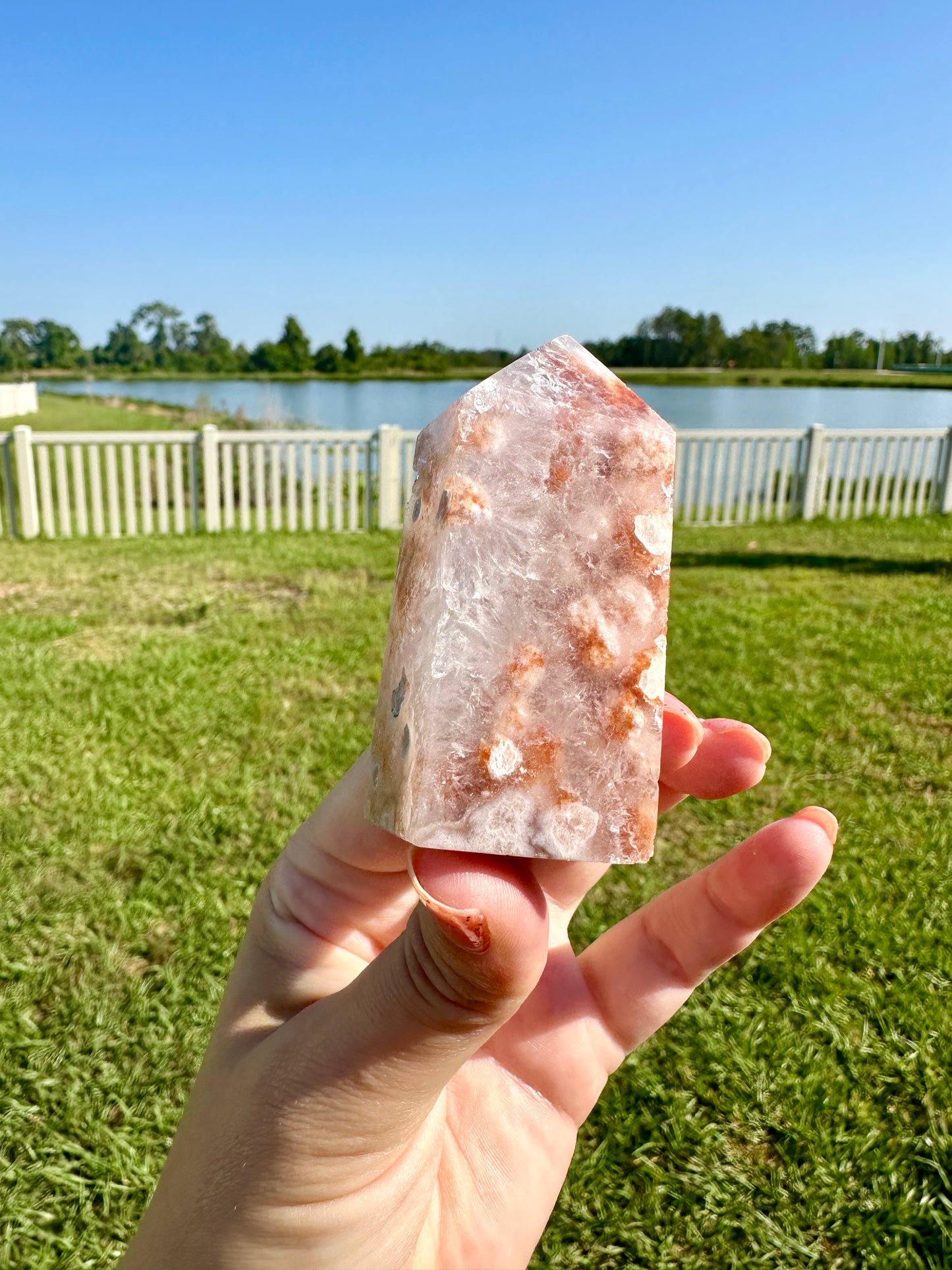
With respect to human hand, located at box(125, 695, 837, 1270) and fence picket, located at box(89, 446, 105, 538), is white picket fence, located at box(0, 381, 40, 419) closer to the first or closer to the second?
fence picket, located at box(89, 446, 105, 538)

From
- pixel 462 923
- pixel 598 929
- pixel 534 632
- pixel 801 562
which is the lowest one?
pixel 598 929

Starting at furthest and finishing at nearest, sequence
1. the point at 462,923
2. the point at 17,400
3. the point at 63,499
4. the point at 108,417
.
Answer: the point at 17,400 < the point at 108,417 < the point at 63,499 < the point at 462,923

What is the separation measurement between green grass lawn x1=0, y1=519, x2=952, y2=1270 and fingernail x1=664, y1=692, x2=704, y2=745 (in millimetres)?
1421

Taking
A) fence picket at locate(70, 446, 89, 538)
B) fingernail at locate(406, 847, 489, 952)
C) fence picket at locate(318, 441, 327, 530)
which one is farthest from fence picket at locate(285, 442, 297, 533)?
fingernail at locate(406, 847, 489, 952)

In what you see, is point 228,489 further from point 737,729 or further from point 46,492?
point 737,729

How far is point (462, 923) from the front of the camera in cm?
100

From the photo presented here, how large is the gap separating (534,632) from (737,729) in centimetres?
53

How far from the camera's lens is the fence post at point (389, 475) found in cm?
1100

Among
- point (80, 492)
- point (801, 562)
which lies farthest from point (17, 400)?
point (801, 562)

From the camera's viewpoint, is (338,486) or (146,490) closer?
(146,490)

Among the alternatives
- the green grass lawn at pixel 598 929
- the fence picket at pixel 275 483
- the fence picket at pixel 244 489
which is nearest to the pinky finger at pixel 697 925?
the green grass lawn at pixel 598 929

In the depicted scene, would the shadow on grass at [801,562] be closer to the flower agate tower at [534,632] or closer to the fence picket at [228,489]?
the fence picket at [228,489]

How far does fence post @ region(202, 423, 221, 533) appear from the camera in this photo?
1070 centimetres

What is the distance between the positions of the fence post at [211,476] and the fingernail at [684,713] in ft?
32.0
